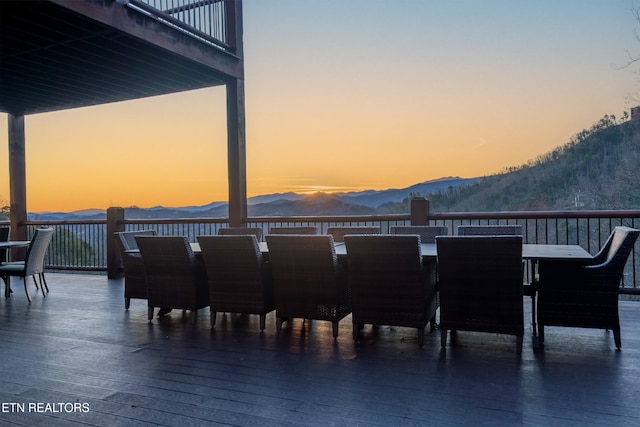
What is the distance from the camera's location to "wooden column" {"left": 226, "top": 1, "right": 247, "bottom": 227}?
6434 mm

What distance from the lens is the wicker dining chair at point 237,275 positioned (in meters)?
3.63

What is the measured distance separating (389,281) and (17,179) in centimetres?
817

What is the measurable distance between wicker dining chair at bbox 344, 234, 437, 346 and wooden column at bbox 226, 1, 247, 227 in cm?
349

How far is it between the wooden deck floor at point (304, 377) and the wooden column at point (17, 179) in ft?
17.3

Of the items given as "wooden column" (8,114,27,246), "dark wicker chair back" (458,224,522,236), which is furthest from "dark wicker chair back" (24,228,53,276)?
"dark wicker chair back" (458,224,522,236)

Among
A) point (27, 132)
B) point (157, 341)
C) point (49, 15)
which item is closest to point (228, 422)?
point (157, 341)

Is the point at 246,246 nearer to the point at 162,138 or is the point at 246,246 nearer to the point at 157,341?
the point at 157,341

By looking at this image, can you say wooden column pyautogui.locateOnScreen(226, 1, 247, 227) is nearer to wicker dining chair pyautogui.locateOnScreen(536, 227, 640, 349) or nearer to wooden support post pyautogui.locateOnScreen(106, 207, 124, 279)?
wooden support post pyautogui.locateOnScreen(106, 207, 124, 279)

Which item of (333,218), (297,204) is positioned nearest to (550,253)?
(333,218)

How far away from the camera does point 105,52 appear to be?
208 inches

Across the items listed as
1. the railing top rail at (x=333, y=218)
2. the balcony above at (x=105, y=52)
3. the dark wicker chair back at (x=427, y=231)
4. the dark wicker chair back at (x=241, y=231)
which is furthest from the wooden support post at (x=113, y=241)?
the dark wicker chair back at (x=427, y=231)

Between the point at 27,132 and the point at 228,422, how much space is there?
8.64 meters

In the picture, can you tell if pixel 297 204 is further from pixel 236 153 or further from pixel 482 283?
pixel 482 283

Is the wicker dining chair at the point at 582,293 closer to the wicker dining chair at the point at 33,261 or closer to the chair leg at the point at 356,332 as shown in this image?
the chair leg at the point at 356,332
